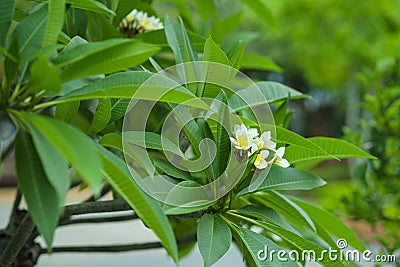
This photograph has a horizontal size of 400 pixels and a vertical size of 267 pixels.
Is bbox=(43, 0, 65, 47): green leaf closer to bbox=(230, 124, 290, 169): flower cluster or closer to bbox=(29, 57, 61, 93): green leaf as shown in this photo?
bbox=(29, 57, 61, 93): green leaf

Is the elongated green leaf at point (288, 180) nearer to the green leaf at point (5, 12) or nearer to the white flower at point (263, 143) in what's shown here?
the white flower at point (263, 143)

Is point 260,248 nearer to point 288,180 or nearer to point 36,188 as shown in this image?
point 288,180

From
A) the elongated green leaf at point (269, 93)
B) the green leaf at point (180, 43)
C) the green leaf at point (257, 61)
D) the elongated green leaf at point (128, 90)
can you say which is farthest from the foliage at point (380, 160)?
the elongated green leaf at point (128, 90)

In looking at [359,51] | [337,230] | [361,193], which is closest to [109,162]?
[337,230]

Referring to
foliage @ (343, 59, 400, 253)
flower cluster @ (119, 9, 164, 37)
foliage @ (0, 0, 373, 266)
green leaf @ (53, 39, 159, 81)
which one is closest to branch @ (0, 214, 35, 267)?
foliage @ (0, 0, 373, 266)

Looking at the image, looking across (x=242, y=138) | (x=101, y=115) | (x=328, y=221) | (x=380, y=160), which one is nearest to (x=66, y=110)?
(x=101, y=115)
